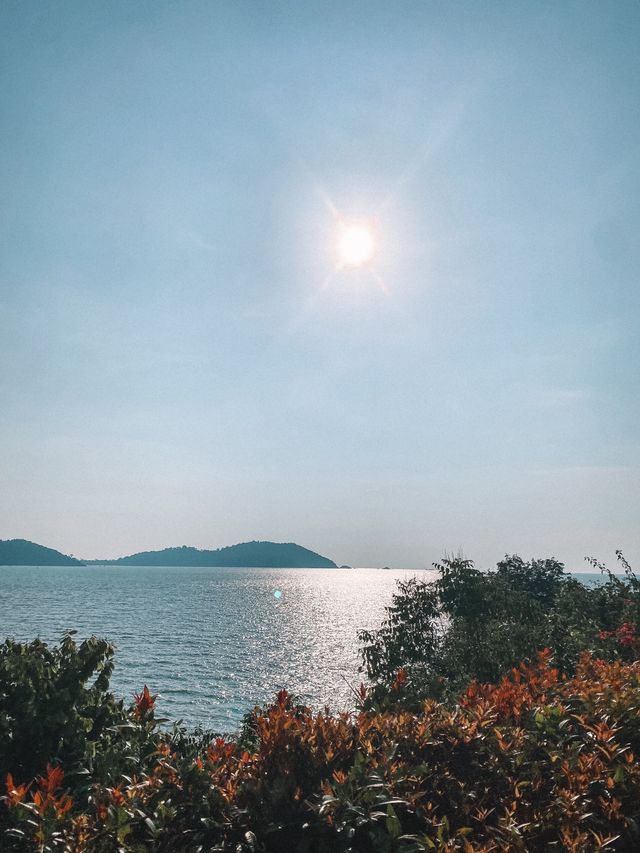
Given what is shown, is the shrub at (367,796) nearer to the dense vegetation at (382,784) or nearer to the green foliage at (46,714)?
the dense vegetation at (382,784)

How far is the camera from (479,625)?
24.7 meters

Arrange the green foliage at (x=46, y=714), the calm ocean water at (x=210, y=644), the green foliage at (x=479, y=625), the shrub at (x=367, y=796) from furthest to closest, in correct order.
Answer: the calm ocean water at (x=210, y=644) < the green foliage at (x=479, y=625) < the green foliage at (x=46, y=714) < the shrub at (x=367, y=796)

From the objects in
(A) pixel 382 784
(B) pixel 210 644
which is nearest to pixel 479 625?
(A) pixel 382 784

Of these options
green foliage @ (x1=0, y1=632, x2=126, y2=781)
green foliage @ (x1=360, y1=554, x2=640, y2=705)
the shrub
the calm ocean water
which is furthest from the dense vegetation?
the calm ocean water

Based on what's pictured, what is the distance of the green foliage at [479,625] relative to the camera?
19.8 m

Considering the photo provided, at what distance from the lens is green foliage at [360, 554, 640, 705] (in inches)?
781

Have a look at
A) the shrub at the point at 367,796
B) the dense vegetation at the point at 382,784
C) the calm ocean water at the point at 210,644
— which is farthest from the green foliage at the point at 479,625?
the shrub at the point at 367,796

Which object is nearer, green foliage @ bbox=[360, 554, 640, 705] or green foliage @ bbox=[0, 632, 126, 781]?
green foliage @ bbox=[0, 632, 126, 781]

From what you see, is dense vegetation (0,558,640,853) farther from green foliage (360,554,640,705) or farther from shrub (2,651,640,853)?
green foliage (360,554,640,705)

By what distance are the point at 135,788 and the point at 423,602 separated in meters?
23.4

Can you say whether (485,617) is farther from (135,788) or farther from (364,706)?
(135,788)

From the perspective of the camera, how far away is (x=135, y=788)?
4613 mm

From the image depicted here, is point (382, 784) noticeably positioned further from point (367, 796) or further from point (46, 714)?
point (46, 714)

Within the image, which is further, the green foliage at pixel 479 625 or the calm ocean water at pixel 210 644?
the calm ocean water at pixel 210 644
